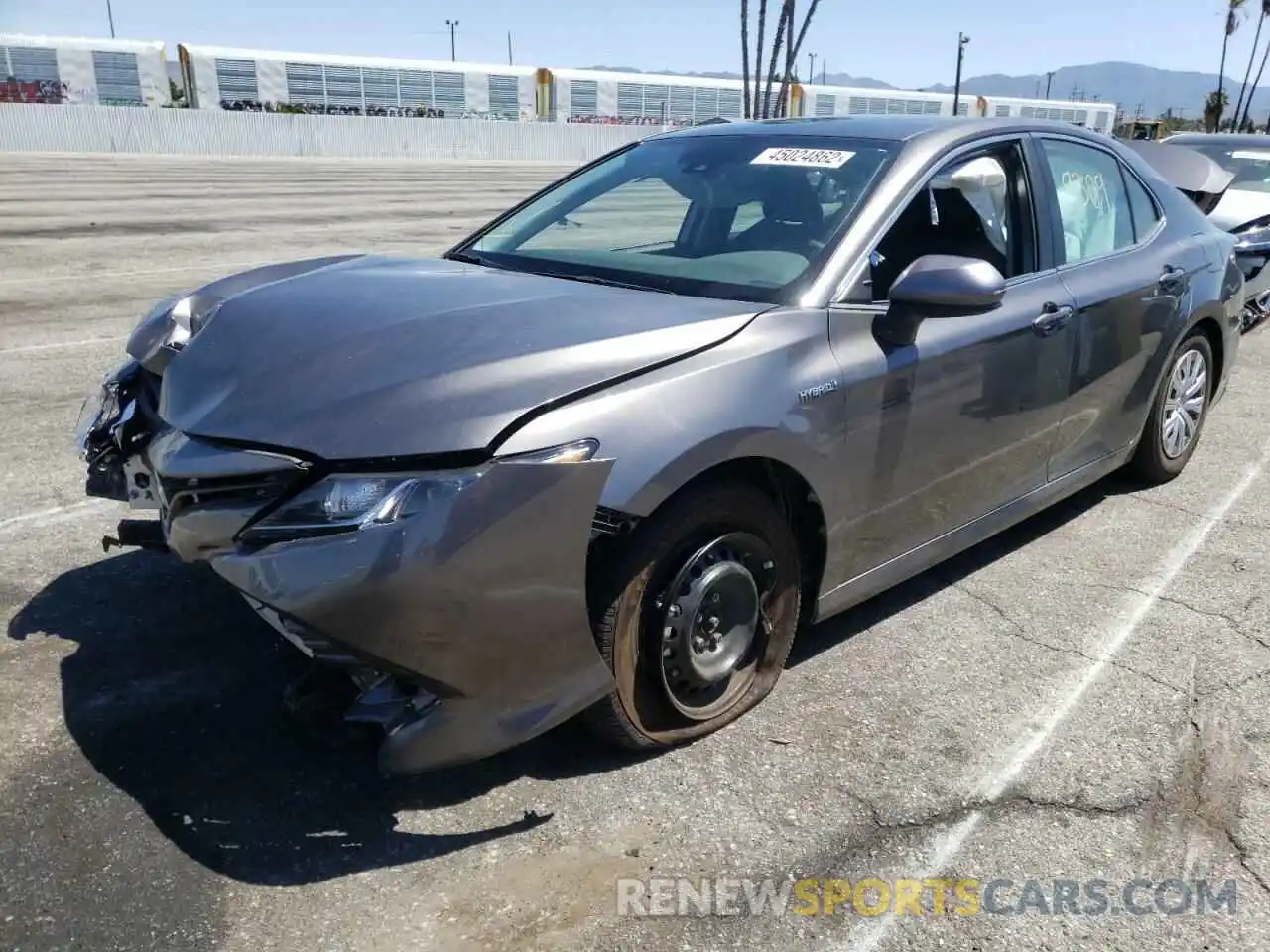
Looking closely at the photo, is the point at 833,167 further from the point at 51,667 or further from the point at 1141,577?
the point at 51,667

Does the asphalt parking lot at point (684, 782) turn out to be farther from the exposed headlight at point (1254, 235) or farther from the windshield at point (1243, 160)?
the windshield at point (1243, 160)

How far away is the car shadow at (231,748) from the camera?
8.54 ft

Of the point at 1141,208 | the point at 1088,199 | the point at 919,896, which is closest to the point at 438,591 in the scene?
the point at 919,896

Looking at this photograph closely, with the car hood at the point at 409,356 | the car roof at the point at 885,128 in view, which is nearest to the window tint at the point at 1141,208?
the car roof at the point at 885,128

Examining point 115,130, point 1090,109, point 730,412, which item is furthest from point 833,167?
point 1090,109

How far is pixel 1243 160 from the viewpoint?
10.2m

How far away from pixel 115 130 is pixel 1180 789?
1534 inches

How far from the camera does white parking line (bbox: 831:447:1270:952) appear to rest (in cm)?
263

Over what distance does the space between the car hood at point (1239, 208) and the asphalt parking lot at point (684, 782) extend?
5.54 meters

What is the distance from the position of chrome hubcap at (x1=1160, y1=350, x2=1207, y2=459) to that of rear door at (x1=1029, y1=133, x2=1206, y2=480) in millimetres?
397

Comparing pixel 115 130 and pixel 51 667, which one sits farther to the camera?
pixel 115 130

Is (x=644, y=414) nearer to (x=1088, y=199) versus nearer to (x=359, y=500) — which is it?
(x=359, y=500)

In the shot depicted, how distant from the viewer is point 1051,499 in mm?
4363

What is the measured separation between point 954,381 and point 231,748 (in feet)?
8.07
